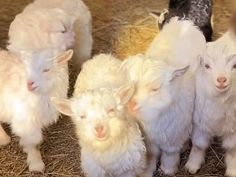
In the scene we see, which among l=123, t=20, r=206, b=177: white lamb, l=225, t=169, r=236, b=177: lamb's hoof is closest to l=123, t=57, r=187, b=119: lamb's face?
l=123, t=20, r=206, b=177: white lamb

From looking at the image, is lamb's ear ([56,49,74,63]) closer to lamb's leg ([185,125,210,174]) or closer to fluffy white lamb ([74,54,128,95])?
fluffy white lamb ([74,54,128,95])

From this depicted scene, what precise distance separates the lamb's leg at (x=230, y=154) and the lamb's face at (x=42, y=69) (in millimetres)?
1258

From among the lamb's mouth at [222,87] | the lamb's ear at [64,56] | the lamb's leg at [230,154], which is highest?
the lamb's mouth at [222,87]

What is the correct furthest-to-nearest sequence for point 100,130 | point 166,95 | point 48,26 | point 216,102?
point 48,26 → point 216,102 → point 166,95 → point 100,130

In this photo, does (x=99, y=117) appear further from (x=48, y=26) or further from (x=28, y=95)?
(x=48, y=26)

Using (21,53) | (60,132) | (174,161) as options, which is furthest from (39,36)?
(174,161)

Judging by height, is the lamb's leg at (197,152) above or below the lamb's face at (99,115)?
below

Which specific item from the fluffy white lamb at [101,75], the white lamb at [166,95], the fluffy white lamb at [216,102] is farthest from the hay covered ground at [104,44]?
the fluffy white lamb at [101,75]

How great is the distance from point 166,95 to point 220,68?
1.21 feet

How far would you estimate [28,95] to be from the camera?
11.0 ft

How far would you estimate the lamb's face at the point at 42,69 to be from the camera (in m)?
3.23

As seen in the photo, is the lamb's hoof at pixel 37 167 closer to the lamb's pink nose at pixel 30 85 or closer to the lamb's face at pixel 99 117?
the lamb's pink nose at pixel 30 85

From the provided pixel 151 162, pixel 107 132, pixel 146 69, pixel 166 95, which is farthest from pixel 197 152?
pixel 107 132

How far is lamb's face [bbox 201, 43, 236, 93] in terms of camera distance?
293 centimetres
